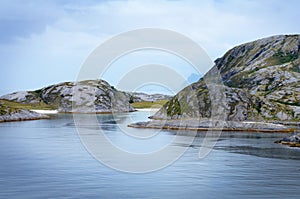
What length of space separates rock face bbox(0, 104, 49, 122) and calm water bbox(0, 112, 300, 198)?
271ft

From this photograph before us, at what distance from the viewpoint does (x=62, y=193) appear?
144ft

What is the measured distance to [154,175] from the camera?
186ft

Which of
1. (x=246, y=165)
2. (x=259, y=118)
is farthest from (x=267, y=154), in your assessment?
(x=259, y=118)

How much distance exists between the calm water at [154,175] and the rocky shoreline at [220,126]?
42.1m

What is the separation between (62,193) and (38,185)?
516 cm

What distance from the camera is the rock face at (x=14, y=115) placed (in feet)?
538

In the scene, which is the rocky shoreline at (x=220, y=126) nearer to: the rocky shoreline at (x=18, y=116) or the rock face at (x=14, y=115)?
the rocky shoreline at (x=18, y=116)

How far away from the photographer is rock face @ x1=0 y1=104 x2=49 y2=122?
538 ft

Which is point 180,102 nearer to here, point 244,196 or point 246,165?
point 246,165

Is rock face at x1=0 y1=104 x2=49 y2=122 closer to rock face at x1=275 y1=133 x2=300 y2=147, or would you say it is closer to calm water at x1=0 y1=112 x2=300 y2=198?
calm water at x1=0 y1=112 x2=300 y2=198

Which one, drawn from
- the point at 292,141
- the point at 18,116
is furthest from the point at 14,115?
the point at 292,141

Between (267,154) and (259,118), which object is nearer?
(267,154)

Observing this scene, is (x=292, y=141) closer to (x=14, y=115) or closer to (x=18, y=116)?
(x=14, y=115)

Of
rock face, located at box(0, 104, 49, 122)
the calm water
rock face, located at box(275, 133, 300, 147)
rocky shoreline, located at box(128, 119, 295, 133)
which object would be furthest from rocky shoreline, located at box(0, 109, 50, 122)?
rock face, located at box(275, 133, 300, 147)
